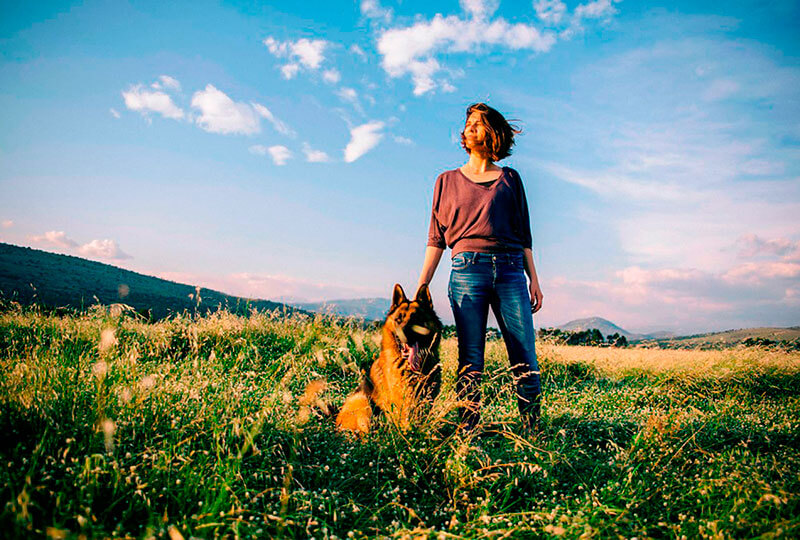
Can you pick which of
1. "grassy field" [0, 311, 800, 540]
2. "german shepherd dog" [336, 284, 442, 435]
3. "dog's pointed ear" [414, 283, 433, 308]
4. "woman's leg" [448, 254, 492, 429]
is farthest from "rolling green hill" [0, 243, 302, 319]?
"woman's leg" [448, 254, 492, 429]

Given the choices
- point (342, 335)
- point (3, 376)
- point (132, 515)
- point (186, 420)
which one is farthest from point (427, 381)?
point (342, 335)

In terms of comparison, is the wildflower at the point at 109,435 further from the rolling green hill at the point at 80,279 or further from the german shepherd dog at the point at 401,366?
the rolling green hill at the point at 80,279

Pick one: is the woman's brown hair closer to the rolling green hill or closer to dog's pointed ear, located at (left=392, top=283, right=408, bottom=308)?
dog's pointed ear, located at (left=392, top=283, right=408, bottom=308)

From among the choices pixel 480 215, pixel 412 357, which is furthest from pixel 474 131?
pixel 412 357

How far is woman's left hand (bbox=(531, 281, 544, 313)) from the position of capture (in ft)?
11.8

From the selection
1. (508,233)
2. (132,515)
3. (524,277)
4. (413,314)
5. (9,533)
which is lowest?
(132,515)

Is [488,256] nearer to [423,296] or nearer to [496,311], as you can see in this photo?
[496,311]

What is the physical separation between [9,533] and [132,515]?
485 millimetres

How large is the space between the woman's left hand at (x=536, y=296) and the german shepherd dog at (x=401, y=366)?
946 millimetres

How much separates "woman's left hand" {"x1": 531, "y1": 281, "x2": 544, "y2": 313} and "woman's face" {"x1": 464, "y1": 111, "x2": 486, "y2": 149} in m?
1.38

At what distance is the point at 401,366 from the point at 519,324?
3.48 feet

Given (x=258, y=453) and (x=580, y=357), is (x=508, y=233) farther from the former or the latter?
(x=580, y=357)

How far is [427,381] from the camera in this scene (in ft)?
10.1

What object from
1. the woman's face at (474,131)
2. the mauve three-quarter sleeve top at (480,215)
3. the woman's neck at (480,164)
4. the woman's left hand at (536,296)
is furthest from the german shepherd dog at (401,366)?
the woman's face at (474,131)
